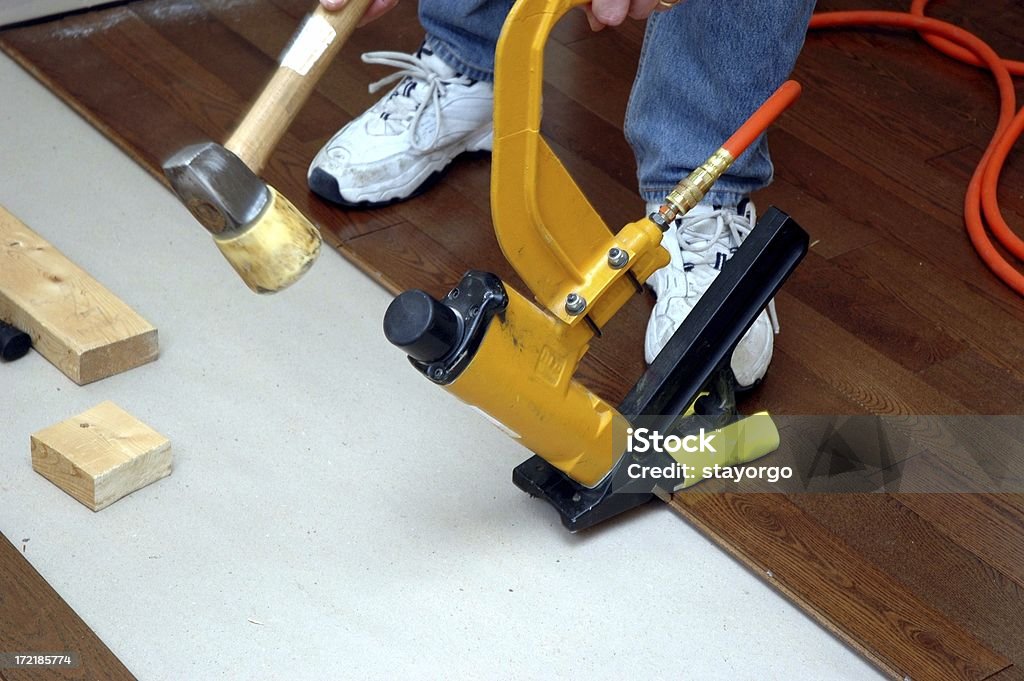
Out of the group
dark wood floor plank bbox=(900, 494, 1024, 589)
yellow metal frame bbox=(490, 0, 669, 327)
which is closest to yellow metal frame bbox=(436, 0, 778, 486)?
yellow metal frame bbox=(490, 0, 669, 327)

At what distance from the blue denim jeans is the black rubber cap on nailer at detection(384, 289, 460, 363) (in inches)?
23.4

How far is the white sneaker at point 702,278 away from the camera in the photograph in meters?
1.43

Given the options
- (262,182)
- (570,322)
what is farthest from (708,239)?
(262,182)

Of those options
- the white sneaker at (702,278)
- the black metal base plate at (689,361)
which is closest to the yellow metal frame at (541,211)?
the black metal base plate at (689,361)

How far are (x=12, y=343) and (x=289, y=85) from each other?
2.03 ft

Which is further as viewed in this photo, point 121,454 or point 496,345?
point 121,454

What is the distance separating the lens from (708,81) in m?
1.50

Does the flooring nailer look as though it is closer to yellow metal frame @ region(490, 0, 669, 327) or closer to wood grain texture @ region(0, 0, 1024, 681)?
yellow metal frame @ region(490, 0, 669, 327)

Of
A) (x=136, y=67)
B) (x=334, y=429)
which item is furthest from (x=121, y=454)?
(x=136, y=67)

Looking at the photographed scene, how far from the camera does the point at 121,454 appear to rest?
1245 millimetres

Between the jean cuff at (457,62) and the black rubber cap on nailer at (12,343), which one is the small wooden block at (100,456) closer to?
the black rubber cap on nailer at (12,343)

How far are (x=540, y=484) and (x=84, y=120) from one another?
3.40 feet

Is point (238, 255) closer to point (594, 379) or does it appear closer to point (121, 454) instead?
point (121, 454)

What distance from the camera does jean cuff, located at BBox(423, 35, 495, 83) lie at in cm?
176
